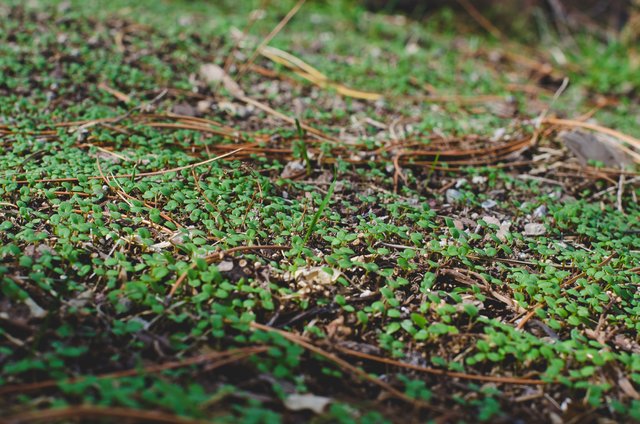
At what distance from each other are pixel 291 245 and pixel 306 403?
0.79 metres

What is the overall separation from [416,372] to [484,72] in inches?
156

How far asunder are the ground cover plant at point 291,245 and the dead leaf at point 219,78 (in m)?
0.02

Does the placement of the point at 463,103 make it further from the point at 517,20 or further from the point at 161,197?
the point at 517,20

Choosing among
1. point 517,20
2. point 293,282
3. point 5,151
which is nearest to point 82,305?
point 293,282

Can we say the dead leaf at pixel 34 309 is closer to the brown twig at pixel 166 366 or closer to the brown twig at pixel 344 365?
the brown twig at pixel 166 366

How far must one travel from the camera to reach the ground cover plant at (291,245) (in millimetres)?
1748

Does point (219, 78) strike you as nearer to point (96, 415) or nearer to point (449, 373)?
point (449, 373)

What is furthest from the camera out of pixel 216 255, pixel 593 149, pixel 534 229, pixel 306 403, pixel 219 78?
pixel 219 78

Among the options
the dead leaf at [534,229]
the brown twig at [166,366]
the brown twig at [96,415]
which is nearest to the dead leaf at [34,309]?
the brown twig at [166,366]

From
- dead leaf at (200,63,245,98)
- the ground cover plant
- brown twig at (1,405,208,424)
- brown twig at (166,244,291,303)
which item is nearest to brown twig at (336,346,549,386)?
the ground cover plant

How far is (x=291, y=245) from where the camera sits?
7.64 feet

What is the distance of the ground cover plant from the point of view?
175 cm

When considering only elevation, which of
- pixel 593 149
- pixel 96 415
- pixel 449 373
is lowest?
pixel 449 373

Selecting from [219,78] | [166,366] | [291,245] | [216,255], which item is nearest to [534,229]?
[291,245]
